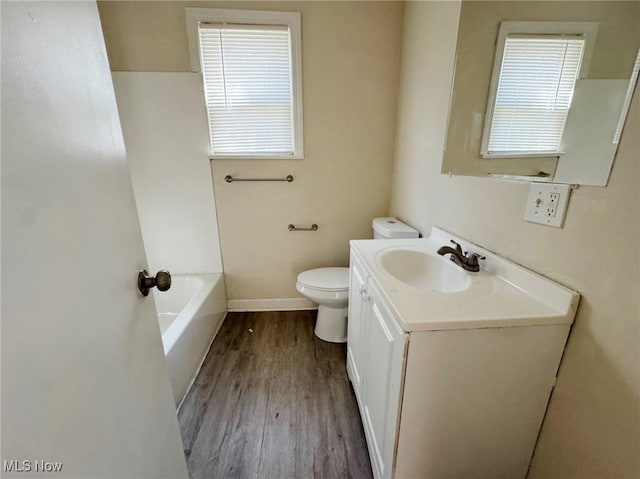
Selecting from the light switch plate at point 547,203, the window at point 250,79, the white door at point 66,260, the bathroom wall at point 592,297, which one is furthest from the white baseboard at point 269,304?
the light switch plate at point 547,203

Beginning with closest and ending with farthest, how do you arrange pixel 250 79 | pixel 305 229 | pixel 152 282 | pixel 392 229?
pixel 152 282, pixel 392 229, pixel 250 79, pixel 305 229

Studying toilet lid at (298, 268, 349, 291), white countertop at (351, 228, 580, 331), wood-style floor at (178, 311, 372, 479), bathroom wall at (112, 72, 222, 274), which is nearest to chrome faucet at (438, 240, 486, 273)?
white countertop at (351, 228, 580, 331)

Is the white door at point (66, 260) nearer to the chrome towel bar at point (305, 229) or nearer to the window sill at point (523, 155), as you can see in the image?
the window sill at point (523, 155)

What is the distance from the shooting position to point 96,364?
1.67 feet

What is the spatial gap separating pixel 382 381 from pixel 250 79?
2.01m

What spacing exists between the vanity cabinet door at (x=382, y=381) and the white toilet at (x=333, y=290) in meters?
0.64

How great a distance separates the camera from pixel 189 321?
5.47ft

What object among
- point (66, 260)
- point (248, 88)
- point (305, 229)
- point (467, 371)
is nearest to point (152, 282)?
point (66, 260)

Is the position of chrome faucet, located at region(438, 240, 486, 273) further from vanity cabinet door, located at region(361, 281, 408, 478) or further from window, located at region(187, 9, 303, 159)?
window, located at region(187, 9, 303, 159)

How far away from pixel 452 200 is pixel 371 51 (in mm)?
1268

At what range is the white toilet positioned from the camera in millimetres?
1794

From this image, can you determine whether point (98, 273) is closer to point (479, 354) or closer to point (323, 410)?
point (479, 354)

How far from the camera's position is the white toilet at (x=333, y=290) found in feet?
5.89

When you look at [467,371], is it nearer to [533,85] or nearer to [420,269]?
[420,269]
